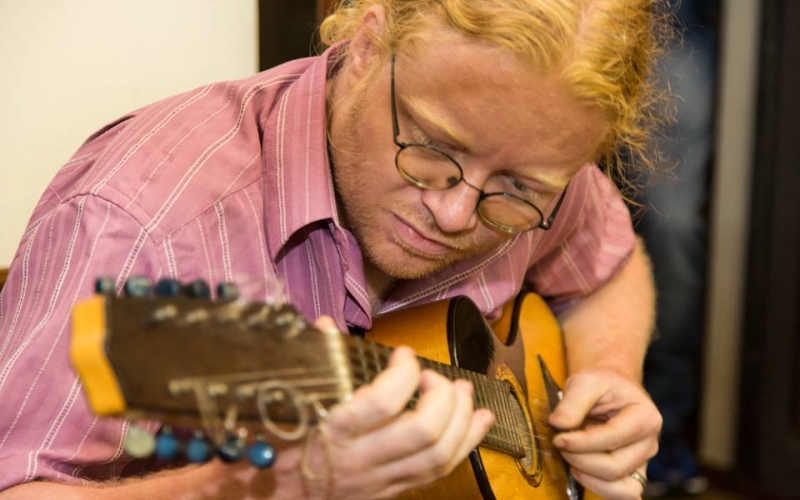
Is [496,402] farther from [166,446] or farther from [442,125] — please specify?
[166,446]

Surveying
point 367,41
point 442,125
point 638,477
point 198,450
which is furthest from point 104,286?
point 638,477

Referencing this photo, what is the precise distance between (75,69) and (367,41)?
0.51 metres

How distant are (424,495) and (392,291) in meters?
0.33

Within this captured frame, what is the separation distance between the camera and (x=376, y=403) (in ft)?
2.42

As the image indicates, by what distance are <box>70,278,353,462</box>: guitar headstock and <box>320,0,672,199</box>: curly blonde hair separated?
446 millimetres

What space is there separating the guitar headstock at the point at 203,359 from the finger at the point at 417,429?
0.17 ft

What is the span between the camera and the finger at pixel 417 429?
30.5 inches

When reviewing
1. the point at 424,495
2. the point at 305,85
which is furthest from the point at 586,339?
the point at 305,85

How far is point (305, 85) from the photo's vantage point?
1.22 m

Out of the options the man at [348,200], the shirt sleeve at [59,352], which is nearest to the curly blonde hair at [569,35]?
the man at [348,200]

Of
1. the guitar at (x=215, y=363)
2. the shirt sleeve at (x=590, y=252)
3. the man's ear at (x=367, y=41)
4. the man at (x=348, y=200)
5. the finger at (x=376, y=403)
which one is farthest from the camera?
the shirt sleeve at (x=590, y=252)

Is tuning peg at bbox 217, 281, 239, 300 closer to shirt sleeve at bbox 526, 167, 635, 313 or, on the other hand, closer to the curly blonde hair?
the curly blonde hair

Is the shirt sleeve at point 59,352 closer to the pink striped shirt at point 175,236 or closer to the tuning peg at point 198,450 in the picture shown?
the pink striped shirt at point 175,236

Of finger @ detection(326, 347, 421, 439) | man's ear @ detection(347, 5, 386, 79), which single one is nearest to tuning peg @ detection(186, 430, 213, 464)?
finger @ detection(326, 347, 421, 439)
